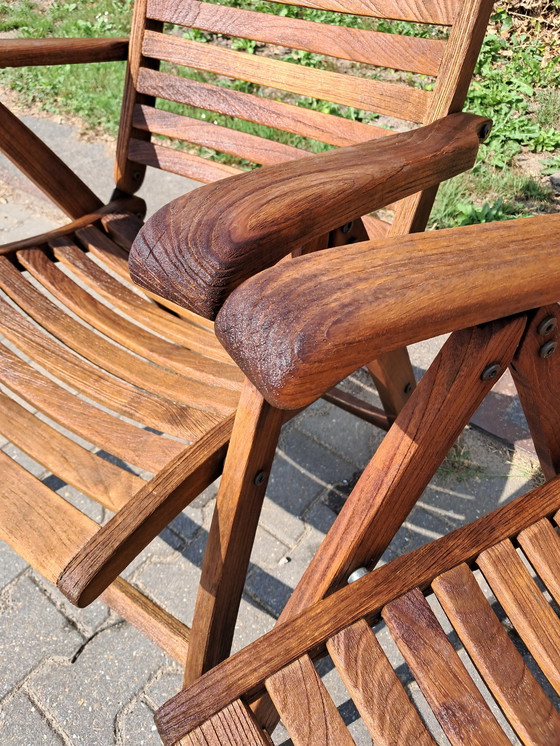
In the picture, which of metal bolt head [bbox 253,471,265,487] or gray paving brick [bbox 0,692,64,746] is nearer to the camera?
metal bolt head [bbox 253,471,265,487]

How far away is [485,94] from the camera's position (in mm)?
3332

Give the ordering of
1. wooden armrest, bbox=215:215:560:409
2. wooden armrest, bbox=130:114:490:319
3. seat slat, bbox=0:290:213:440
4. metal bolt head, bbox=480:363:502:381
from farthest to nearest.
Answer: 1. seat slat, bbox=0:290:213:440
2. metal bolt head, bbox=480:363:502:381
3. wooden armrest, bbox=130:114:490:319
4. wooden armrest, bbox=215:215:560:409

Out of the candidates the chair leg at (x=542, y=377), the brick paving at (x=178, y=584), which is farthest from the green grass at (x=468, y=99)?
the chair leg at (x=542, y=377)

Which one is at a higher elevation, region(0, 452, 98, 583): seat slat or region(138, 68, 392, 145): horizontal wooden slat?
region(138, 68, 392, 145): horizontal wooden slat

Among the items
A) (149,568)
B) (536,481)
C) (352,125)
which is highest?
(352,125)

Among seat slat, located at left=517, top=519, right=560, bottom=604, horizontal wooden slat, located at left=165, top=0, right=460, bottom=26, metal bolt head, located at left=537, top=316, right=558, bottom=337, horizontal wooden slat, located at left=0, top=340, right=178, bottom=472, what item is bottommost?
horizontal wooden slat, located at left=0, top=340, right=178, bottom=472

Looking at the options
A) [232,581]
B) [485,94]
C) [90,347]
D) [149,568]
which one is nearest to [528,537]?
[232,581]

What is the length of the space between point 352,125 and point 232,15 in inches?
18.5

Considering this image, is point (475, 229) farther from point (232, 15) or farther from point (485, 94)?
point (485, 94)

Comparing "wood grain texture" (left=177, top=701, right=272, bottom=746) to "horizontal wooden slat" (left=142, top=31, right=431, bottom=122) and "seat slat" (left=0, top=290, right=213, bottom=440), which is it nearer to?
"seat slat" (left=0, top=290, right=213, bottom=440)

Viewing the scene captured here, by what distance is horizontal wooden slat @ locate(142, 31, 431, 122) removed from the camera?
1487 millimetres

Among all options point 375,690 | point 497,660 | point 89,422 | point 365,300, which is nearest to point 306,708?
point 375,690

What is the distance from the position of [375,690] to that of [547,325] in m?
0.52

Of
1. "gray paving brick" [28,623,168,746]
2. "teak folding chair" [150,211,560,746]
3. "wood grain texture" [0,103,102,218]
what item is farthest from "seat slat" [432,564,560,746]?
"wood grain texture" [0,103,102,218]
